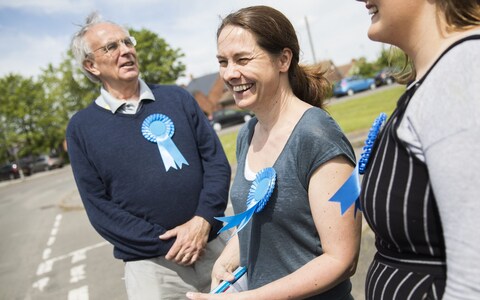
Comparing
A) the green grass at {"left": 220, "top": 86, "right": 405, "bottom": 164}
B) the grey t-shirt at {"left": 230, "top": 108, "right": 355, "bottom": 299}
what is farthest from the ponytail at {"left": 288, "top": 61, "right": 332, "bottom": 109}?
the green grass at {"left": 220, "top": 86, "right": 405, "bottom": 164}

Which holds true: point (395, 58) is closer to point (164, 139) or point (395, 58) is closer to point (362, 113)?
point (164, 139)

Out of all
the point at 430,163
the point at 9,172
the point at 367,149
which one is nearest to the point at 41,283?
the point at 367,149

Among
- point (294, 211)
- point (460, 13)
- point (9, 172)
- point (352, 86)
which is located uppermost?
point (460, 13)

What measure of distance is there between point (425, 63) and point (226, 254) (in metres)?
1.30

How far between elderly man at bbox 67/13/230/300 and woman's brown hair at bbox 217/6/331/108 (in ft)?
2.89

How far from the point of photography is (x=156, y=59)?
4259cm

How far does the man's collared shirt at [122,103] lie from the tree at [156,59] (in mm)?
40120

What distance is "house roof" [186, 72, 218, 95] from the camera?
180 feet

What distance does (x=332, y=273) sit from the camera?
1381mm

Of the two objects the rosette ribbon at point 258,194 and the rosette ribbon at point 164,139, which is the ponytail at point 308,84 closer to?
the rosette ribbon at point 258,194

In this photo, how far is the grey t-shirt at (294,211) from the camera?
4.79 ft

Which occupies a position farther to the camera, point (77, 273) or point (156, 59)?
point (156, 59)

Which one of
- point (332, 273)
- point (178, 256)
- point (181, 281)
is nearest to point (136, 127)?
point (178, 256)

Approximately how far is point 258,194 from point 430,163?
0.79m
